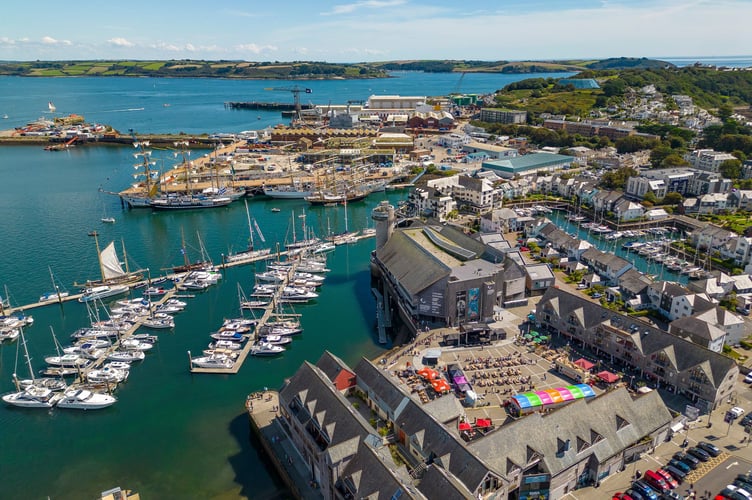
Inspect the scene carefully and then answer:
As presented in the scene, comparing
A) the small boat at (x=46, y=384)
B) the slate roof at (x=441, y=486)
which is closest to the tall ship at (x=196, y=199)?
the small boat at (x=46, y=384)

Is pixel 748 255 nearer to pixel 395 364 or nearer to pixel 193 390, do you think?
pixel 395 364


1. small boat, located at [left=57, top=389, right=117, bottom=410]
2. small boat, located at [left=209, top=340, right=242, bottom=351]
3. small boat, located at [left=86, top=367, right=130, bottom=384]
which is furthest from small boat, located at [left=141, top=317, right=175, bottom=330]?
small boat, located at [left=57, top=389, right=117, bottom=410]

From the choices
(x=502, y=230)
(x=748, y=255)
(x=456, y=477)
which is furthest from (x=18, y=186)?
(x=748, y=255)

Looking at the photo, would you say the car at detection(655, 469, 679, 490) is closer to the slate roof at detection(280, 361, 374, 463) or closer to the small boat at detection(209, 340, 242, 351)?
the slate roof at detection(280, 361, 374, 463)

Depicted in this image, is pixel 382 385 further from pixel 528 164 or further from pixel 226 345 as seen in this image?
pixel 528 164

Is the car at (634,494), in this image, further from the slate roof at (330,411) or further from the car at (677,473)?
the slate roof at (330,411)
